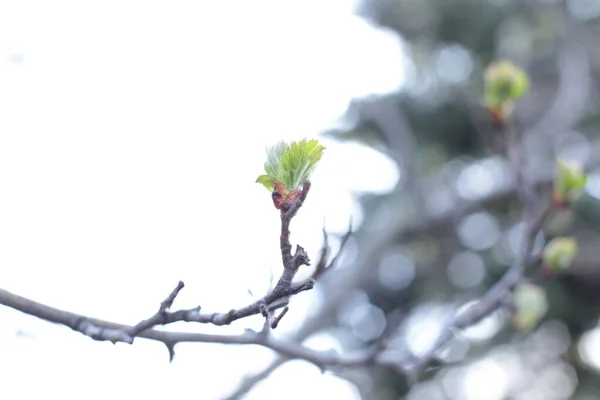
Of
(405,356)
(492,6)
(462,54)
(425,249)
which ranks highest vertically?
(492,6)

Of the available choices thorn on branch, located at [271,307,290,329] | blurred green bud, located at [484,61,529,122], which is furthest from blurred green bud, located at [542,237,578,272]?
thorn on branch, located at [271,307,290,329]

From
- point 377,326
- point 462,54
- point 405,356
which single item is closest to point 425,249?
point 377,326

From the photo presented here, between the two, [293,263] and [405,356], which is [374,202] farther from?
[293,263]

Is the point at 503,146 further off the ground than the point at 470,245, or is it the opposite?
the point at 470,245

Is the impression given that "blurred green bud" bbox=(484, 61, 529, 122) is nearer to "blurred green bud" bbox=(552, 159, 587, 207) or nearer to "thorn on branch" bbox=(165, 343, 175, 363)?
"blurred green bud" bbox=(552, 159, 587, 207)

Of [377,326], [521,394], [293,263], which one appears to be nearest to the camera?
[293,263]

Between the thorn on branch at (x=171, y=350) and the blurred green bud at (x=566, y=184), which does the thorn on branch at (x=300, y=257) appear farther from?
the blurred green bud at (x=566, y=184)

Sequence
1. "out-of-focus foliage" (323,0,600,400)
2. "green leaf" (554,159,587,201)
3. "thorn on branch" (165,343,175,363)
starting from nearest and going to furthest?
1. "thorn on branch" (165,343,175,363)
2. "green leaf" (554,159,587,201)
3. "out-of-focus foliage" (323,0,600,400)
